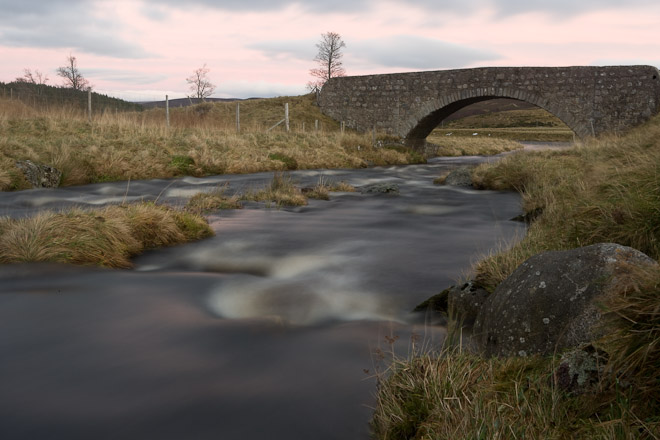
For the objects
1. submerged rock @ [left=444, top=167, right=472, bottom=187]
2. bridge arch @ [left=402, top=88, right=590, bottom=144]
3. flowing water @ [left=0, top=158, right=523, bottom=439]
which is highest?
bridge arch @ [left=402, top=88, right=590, bottom=144]

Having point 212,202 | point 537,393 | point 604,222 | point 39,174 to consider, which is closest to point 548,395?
point 537,393

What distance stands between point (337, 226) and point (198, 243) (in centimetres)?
257

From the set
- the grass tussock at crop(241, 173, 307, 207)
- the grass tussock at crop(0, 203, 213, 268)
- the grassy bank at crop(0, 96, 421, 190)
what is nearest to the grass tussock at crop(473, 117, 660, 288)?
the grass tussock at crop(0, 203, 213, 268)

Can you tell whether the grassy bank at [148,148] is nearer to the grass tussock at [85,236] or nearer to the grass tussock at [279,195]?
the grass tussock at [279,195]

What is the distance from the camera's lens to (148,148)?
15.6 meters

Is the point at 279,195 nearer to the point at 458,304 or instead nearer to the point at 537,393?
the point at 458,304

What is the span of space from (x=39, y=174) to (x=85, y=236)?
24.1ft

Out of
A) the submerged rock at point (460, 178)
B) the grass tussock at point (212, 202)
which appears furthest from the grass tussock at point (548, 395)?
the submerged rock at point (460, 178)

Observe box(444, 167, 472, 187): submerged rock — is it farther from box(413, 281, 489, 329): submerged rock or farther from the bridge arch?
the bridge arch

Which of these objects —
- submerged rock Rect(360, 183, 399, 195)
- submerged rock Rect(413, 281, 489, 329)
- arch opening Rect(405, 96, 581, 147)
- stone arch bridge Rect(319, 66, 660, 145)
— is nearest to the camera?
submerged rock Rect(413, 281, 489, 329)

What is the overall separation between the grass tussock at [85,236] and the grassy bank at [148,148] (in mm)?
6384

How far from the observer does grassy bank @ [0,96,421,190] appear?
13.1m

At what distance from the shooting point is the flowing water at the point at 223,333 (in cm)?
294

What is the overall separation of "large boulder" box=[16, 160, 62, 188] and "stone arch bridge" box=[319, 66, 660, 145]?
20.0m
